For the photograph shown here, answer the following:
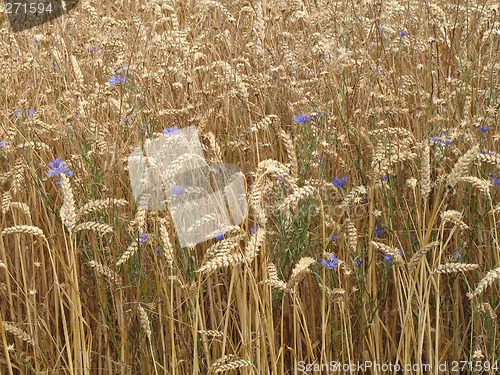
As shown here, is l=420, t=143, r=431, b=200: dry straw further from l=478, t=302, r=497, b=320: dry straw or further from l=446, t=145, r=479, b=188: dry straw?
l=478, t=302, r=497, b=320: dry straw

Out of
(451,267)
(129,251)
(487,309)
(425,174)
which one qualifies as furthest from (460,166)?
(129,251)

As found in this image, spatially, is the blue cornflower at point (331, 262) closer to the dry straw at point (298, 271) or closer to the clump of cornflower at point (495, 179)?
the dry straw at point (298, 271)

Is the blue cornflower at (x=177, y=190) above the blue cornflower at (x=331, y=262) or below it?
above

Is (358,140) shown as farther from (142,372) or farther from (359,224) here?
(142,372)

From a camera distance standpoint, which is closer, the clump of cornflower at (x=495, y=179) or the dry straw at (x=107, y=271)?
the dry straw at (x=107, y=271)

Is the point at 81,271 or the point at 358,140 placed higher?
the point at 358,140

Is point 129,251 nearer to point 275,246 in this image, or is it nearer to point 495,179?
point 275,246

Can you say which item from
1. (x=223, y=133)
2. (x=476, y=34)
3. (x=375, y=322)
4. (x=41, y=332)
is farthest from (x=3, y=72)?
(x=476, y=34)

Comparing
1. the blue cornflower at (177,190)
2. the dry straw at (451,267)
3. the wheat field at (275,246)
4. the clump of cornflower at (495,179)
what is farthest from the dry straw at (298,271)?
the clump of cornflower at (495,179)

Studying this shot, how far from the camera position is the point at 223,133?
185cm

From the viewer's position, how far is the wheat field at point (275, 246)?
4.20ft

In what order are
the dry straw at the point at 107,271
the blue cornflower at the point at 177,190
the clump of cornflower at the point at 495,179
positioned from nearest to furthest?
the dry straw at the point at 107,271, the blue cornflower at the point at 177,190, the clump of cornflower at the point at 495,179

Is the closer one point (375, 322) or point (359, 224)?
point (375, 322)

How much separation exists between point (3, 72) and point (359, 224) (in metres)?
1.62
